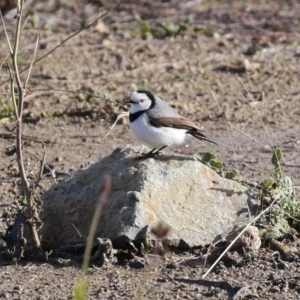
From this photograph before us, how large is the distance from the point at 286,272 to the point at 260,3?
29.8 ft

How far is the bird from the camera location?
260 inches

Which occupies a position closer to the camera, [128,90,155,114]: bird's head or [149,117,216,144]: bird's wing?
[149,117,216,144]: bird's wing

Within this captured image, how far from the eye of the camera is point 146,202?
577 centimetres

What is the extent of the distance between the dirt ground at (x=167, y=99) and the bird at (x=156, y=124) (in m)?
0.33

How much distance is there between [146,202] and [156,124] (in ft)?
3.36

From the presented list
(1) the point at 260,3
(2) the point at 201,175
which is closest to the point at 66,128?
(2) the point at 201,175

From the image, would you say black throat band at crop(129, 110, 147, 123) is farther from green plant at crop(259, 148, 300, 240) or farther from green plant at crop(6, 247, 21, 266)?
green plant at crop(6, 247, 21, 266)

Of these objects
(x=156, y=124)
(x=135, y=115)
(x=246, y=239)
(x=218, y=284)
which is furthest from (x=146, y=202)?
(x=135, y=115)

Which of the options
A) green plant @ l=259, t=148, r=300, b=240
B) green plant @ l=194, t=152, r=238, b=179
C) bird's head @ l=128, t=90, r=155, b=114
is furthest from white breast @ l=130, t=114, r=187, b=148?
green plant @ l=259, t=148, r=300, b=240

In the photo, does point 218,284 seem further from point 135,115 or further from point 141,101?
point 141,101

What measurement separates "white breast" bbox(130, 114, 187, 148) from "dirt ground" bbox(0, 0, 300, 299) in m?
0.39

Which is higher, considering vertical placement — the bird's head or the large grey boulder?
the bird's head

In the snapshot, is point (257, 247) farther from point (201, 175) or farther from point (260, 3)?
point (260, 3)

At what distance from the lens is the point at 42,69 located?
1079cm
